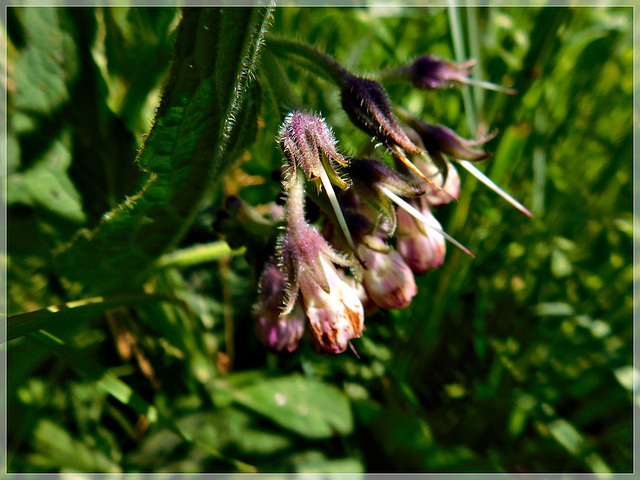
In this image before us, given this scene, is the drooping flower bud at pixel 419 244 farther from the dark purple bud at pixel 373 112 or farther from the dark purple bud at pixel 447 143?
the dark purple bud at pixel 373 112

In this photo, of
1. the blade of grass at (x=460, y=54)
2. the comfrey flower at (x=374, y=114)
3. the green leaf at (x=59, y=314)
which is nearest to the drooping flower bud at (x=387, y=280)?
the comfrey flower at (x=374, y=114)

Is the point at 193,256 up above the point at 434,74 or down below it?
below

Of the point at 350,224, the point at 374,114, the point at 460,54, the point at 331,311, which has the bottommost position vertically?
the point at 331,311

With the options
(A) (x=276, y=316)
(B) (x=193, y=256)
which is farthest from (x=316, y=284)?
(B) (x=193, y=256)

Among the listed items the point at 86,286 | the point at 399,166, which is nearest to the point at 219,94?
the point at 399,166

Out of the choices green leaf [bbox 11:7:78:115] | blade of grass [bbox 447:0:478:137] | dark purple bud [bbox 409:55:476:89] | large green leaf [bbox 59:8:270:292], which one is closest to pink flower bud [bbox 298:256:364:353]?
large green leaf [bbox 59:8:270:292]

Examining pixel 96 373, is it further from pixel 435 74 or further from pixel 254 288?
pixel 435 74
